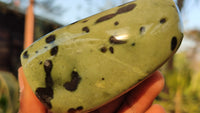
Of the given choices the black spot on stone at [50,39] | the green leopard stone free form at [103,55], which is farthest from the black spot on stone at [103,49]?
the black spot on stone at [50,39]

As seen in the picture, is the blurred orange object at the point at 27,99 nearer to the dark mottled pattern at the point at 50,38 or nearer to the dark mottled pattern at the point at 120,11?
the dark mottled pattern at the point at 50,38

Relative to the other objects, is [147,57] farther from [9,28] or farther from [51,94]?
[9,28]

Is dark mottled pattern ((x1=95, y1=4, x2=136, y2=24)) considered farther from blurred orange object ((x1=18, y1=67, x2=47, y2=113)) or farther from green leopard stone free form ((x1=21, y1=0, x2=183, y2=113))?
blurred orange object ((x1=18, y1=67, x2=47, y2=113))

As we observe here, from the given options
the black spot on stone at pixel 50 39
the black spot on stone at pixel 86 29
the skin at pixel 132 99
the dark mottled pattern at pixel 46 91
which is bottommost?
the skin at pixel 132 99

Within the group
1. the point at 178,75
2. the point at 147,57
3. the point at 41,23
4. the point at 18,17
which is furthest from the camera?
the point at 18,17

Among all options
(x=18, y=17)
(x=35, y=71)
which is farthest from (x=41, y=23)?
(x=35, y=71)

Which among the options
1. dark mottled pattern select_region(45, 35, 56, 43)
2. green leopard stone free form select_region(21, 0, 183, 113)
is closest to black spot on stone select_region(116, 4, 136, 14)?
green leopard stone free form select_region(21, 0, 183, 113)
